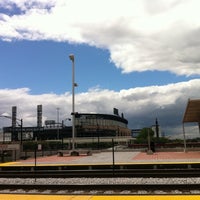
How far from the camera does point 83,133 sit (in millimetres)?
145625

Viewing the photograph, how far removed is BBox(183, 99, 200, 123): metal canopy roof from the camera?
30231 millimetres

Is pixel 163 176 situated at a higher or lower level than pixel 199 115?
lower

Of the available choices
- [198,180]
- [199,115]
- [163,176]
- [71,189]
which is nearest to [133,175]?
[163,176]

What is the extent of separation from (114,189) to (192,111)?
23830 mm

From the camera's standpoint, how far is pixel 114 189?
12430mm

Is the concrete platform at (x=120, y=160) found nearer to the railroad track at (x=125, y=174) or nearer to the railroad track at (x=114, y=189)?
the railroad track at (x=125, y=174)

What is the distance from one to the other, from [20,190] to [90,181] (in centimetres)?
355

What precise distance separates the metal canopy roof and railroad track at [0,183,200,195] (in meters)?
18.4

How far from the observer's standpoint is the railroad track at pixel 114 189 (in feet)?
38.8

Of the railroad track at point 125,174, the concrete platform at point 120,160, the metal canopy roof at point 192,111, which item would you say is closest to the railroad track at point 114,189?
the railroad track at point 125,174
